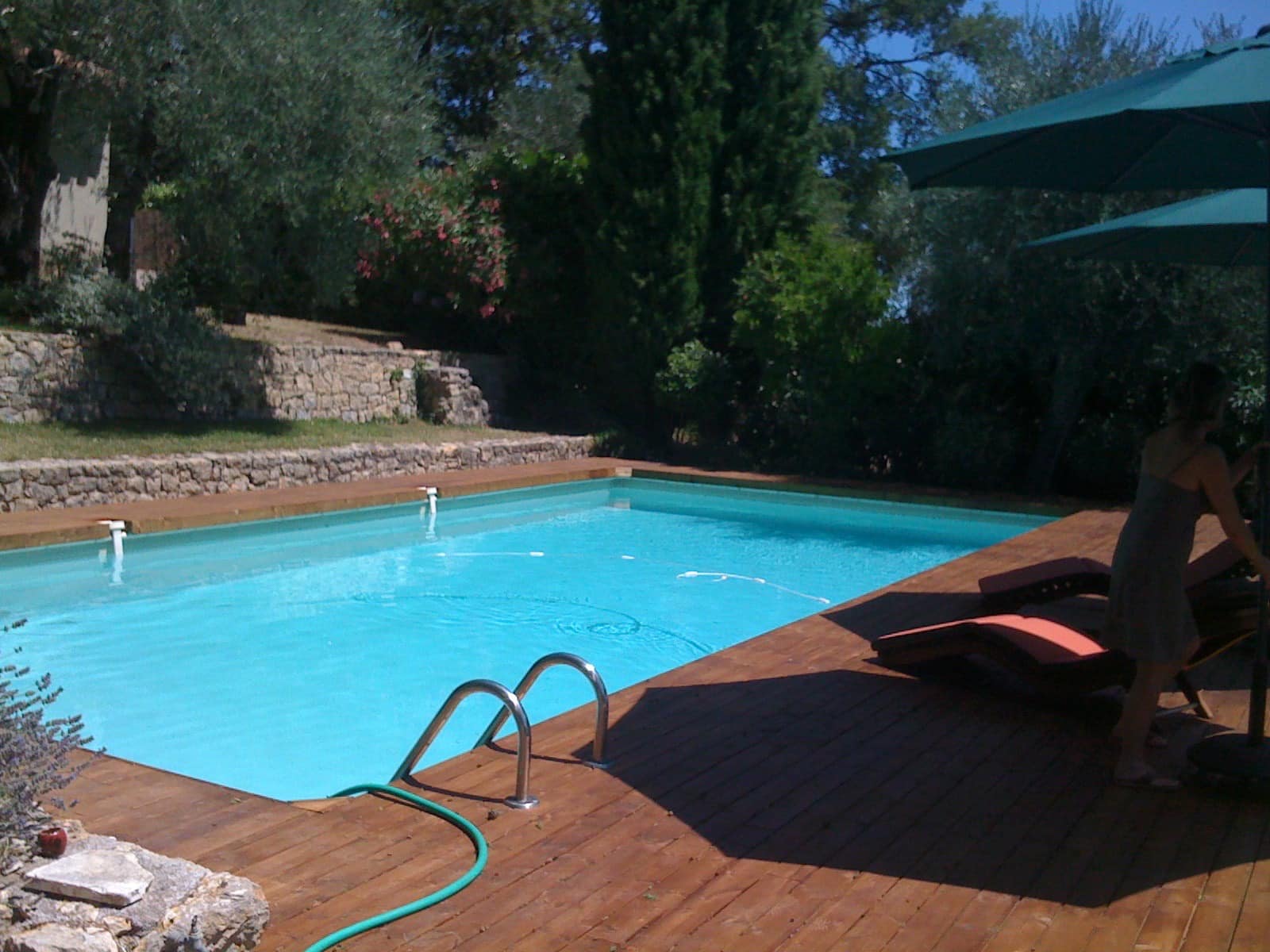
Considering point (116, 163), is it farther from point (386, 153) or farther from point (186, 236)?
point (386, 153)

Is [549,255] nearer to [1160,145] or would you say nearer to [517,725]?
[1160,145]

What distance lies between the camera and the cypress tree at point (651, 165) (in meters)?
17.1

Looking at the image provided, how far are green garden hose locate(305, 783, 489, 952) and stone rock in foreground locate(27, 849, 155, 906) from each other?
1.43ft

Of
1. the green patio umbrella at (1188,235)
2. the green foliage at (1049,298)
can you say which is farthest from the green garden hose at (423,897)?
the green foliage at (1049,298)

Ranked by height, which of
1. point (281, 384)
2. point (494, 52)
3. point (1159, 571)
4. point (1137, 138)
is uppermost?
point (494, 52)

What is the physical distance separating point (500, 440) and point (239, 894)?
45.4 ft

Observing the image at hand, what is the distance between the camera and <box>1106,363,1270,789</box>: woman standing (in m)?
3.96

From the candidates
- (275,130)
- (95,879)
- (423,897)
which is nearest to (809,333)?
(275,130)

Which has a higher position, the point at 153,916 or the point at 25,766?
the point at 25,766

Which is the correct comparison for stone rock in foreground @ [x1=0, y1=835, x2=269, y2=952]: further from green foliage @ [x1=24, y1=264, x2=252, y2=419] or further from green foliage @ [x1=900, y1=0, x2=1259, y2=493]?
green foliage @ [x1=900, y1=0, x2=1259, y2=493]

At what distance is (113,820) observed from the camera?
149 inches

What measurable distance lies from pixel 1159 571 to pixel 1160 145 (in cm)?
183

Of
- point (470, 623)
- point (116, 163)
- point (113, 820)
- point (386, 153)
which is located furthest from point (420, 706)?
point (116, 163)

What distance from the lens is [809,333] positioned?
15.6 meters
